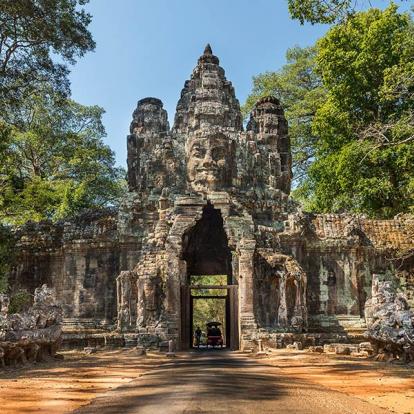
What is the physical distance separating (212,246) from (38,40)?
977 cm

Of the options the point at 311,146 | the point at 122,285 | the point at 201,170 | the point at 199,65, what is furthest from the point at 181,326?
the point at 311,146

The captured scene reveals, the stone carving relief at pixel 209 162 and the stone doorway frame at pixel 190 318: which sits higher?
the stone carving relief at pixel 209 162

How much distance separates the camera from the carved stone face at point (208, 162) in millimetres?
18078

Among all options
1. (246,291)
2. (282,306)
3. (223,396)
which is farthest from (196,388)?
(282,306)

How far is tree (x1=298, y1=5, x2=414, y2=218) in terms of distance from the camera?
21.6m

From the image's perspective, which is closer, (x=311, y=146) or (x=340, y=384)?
(x=340, y=384)

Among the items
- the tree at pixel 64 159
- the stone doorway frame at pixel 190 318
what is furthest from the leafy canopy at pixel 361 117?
the tree at pixel 64 159

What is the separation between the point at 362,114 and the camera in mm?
23078

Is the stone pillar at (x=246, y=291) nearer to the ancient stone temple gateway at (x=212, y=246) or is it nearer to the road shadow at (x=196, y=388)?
the ancient stone temple gateway at (x=212, y=246)

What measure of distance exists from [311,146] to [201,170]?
42.8 feet

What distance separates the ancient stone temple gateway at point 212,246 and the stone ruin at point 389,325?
337 cm

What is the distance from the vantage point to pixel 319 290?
18.7 meters

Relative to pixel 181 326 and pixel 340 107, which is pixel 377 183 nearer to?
Result: pixel 340 107

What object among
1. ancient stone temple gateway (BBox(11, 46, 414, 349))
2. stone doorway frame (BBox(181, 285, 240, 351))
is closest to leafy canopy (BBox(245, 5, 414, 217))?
ancient stone temple gateway (BBox(11, 46, 414, 349))
